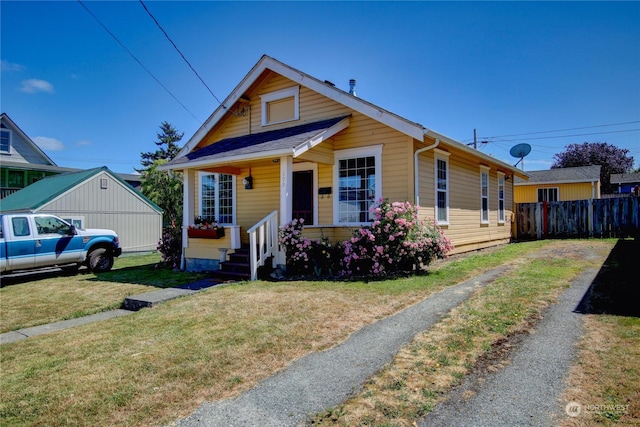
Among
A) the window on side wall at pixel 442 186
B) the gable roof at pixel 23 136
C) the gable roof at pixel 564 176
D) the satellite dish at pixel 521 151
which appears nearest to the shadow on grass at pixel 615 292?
the window on side wall at pixel 442 186

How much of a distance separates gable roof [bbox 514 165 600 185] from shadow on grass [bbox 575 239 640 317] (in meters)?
18.3

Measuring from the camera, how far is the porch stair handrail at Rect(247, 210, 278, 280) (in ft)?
27.9

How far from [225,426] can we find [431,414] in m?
1.52

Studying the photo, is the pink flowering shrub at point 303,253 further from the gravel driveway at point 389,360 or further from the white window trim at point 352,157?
the gravel driveway at point 389,360

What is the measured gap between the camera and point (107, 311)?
22.5ft

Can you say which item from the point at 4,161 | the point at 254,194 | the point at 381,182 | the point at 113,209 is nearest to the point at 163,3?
the point at 254,194

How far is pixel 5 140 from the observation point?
72.1 feet

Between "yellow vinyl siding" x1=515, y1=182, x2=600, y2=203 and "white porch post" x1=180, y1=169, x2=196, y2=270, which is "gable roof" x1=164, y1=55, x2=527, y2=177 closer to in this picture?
"white porch post" x1=180, y1=169, x2=196, y2=270

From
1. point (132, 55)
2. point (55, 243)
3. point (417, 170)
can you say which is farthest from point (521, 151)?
point (55, 243)

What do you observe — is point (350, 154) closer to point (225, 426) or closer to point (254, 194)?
point (254, 194)

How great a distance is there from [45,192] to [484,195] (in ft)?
63.4

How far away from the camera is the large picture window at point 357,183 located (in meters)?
9.61

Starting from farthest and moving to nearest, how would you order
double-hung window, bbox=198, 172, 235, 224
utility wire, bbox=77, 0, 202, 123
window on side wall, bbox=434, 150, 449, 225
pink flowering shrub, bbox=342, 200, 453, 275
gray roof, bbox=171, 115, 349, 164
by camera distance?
double-hung window, bbox=198, 172, 235, 224, window on side wall, bbox=434, 150, 449, 225, gray roof, bbox=171, 115, 349, 164, utility wire, bbox=77, 0, 202, 123, pink flowering shrub, bbox=342, 200, 453, 275

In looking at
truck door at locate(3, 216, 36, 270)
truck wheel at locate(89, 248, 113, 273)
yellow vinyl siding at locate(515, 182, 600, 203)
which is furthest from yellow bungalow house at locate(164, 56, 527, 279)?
yellow vinyl siding at locate(515, 182, 600, 203)
